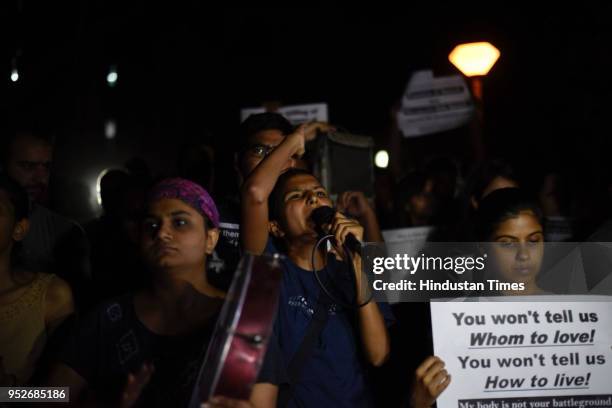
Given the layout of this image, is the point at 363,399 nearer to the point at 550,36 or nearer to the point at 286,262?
the point at 286,262

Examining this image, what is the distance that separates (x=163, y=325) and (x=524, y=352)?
1489 mm

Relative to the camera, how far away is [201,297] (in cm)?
282

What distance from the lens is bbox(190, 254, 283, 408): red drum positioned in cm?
181

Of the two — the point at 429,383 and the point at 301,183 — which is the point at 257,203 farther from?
the point at 429,383

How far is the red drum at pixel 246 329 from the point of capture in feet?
5.94

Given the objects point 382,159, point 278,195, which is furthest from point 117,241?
point 382,159

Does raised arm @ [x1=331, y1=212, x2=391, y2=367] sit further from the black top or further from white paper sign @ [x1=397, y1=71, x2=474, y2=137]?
white paper sign @ [x1=397, y1=71, x2=474, y2=137]

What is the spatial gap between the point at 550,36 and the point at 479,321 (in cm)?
752

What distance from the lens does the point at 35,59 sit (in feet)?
19.4

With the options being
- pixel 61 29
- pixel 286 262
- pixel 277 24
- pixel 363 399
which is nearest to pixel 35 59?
pixel 61 29

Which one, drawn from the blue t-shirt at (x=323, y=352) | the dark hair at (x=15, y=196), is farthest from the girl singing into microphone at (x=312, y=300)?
the dark hair at (x=15, y=196)

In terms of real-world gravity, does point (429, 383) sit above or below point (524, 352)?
below

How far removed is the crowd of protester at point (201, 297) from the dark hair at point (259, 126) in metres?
0.01

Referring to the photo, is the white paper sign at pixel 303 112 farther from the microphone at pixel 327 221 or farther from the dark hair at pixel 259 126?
the microphone at pixel 327 221
